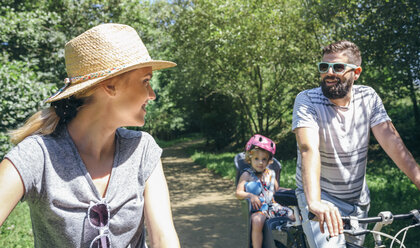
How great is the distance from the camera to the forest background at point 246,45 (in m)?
7.32

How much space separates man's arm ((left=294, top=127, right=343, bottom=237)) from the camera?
2049mm

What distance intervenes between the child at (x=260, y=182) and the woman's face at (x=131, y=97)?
2.82m

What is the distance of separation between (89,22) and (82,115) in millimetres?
10954

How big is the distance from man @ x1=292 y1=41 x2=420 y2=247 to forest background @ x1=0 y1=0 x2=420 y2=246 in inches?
164

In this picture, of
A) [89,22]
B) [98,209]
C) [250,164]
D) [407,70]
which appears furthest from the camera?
[89,22]

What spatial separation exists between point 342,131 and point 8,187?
2088mm

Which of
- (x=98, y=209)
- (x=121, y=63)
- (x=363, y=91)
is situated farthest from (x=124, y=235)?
(x=363, y=91)

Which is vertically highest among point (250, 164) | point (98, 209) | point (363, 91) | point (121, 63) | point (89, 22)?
point (89, 22)

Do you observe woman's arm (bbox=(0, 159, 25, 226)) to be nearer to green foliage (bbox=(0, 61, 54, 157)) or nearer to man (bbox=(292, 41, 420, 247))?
man (bbox=(292, 41, 420, 247))

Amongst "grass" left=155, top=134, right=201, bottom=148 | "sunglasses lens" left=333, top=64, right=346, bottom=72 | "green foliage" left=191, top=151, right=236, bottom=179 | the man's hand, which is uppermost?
"sunglasses lens" left=333, top=64, right=346, bottom=72

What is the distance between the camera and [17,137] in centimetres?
159

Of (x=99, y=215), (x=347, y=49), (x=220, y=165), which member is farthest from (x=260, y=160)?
(x=220, y=165)

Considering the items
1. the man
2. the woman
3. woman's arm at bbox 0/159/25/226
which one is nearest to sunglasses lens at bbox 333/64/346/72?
the man

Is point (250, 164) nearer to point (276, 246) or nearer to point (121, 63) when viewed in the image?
point (276, 246)
